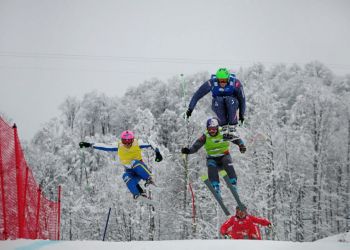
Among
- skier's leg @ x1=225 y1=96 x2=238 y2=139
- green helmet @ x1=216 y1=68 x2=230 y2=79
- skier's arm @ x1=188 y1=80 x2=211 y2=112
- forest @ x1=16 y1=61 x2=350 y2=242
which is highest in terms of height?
green helmet @ x1=216 y1=68 x2=230 y2=79

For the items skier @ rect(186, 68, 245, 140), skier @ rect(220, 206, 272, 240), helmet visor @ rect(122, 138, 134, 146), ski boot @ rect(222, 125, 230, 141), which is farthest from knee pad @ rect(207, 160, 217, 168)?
helmet visor @ rect(122, 138, 134, 146)

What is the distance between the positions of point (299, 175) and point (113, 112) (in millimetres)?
17452

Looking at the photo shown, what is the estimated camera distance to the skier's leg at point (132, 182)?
327 inches

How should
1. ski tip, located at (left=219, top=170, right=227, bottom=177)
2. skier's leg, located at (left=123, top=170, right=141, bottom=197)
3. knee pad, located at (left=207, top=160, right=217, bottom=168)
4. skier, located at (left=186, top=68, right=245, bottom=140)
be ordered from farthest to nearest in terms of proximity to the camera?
skier's leg, located at (left=123, top=170, right=141, bottom=197) → skier, located at (left=186, top=68, right=245, bottom=140) → knee pad, located at (left=207, top=160, right=217, bottom=168) → ski tip, located at (left=219, top=170, right=227, bottom=177)

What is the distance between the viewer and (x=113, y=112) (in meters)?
34.6

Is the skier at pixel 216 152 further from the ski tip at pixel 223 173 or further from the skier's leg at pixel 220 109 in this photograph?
the skier's leg at pixel 220 109

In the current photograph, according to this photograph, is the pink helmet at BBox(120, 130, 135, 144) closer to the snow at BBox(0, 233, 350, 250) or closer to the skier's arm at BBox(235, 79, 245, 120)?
the skier's arm at BBox(235, 79, 245, 120)

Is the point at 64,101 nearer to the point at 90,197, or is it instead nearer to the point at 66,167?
the point at 66,167

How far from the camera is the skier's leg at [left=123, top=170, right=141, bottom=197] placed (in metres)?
8.32

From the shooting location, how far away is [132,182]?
8367 millimetres

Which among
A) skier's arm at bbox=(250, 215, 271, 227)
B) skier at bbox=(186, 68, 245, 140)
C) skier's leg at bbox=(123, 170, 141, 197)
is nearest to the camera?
skier's arm at bbox=(250, 215, 271, 227)

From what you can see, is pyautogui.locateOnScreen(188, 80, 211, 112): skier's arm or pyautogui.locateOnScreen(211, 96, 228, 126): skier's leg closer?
pyautogui.locateOnScreen(211, 96, 228, 126): skier's leg

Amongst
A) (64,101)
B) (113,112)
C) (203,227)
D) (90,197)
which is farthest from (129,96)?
(203,227)

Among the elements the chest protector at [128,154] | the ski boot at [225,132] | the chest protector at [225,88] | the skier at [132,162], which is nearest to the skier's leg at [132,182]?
the skier at [132,162]
